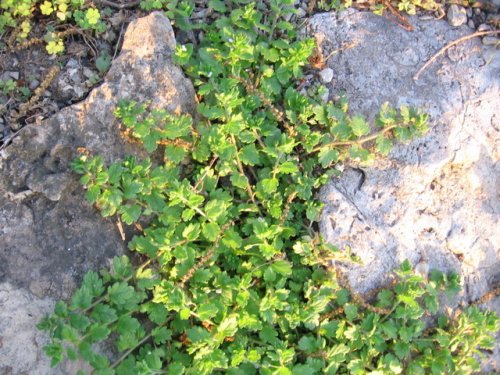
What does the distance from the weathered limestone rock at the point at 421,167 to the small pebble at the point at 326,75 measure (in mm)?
44

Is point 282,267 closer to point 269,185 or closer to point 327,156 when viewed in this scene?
point 269,185

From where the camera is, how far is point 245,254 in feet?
11.3

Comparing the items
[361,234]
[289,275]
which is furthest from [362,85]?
[289,275]

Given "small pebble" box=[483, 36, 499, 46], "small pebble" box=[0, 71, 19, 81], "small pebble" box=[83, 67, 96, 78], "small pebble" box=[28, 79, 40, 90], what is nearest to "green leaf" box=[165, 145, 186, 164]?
"small pebble" box=[83, 67, 96, 78]

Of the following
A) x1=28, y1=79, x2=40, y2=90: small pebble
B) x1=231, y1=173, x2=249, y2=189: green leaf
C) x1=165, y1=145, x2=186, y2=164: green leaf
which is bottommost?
x1=231, y1=173, x2=249, y2=189: green leaf

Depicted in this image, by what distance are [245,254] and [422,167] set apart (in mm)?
1210

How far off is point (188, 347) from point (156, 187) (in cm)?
89

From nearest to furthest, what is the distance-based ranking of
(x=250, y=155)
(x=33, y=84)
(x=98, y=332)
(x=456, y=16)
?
1. (x=98, y=332)
2. (x=250, y=155)
3. (x=33, y=84)
4. (x=456, y=16)

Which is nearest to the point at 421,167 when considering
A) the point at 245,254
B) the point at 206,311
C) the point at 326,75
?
the point at 326,75

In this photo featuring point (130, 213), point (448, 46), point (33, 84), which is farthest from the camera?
point (448, 46)

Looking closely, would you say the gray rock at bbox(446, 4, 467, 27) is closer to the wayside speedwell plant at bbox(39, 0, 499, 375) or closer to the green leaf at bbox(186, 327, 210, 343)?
the wayside speedwell plant at bbox(39, 0, 499, 375)

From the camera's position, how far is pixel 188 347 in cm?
333

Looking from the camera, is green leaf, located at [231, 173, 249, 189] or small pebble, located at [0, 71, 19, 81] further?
small pebble, located at [0, 71, 19, 81]

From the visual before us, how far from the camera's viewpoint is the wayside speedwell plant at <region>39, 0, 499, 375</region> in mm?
3221
